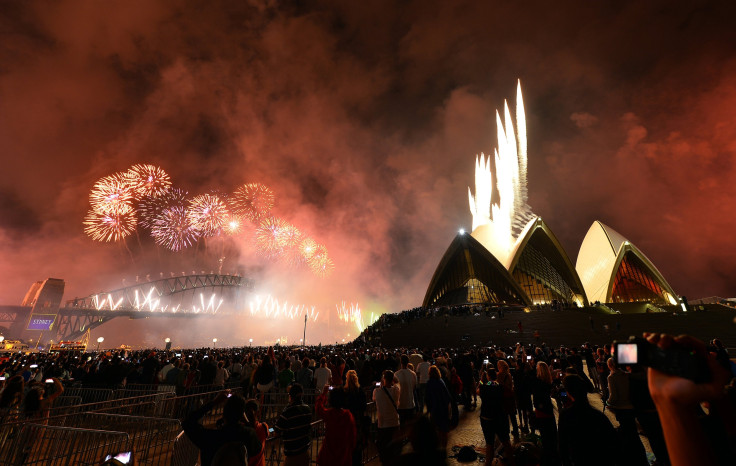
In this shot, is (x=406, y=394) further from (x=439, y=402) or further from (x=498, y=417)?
(x=498, y=417)

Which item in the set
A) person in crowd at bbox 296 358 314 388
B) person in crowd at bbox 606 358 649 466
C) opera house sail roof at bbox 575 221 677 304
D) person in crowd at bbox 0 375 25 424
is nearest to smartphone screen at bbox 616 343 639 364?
person in crowd at bbox 606 358 649 466

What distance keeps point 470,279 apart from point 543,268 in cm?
1156

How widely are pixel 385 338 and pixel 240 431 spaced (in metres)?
27.1

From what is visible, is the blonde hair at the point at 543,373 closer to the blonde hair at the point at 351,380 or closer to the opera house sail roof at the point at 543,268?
the blonde hair at the point at 351,380

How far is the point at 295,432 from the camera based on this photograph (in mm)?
3859

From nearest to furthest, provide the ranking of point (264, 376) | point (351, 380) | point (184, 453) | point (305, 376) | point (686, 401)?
1. point (686, 401)
2. point (351, 380)
3. point (184, 453)
4. point (264, 376)
5. point (305, 376)

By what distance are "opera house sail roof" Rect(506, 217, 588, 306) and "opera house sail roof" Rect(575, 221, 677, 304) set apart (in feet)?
10.9

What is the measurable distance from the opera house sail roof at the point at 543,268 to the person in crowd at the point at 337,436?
47.0m

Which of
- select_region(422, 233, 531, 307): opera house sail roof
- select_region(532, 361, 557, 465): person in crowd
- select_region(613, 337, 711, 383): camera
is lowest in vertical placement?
select_region(532, 361, 557, 465): person in crowd

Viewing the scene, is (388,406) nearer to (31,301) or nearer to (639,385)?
(639,385)

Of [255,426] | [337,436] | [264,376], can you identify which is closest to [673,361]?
[337,436]

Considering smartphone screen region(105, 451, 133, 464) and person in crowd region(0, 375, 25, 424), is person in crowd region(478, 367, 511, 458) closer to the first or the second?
smartphone screen region(105, 451, 133, 464)

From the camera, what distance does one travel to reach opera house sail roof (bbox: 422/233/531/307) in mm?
45906

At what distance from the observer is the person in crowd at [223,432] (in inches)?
123
